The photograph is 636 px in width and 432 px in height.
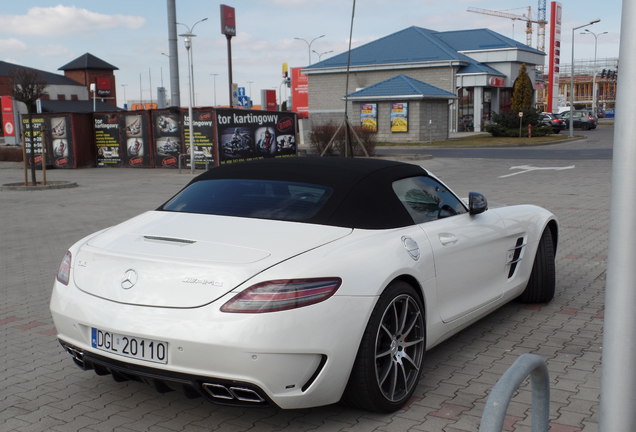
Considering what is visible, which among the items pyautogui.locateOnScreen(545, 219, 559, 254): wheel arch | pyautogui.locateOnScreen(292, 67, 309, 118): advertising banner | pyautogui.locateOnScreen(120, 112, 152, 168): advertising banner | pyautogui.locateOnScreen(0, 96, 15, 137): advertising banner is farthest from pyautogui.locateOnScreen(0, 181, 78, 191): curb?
pyautogui.locateOnScreen(292, 67, 309, 118): advertising banner

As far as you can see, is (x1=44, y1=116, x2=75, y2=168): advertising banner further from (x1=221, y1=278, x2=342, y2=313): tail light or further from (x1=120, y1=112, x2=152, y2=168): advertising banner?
(x1=221, y1=278, x2=342, y2=313): tail light

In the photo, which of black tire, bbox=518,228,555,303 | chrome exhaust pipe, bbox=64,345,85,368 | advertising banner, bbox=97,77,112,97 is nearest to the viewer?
chrome exhaust pipe, bbox=64,345,85,368

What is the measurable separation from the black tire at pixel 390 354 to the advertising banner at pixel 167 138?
23137 millimetres

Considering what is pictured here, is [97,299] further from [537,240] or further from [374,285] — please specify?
[537,240]

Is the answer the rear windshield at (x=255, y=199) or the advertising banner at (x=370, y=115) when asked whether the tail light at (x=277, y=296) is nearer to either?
the rear windshield at (x=255, y=199)

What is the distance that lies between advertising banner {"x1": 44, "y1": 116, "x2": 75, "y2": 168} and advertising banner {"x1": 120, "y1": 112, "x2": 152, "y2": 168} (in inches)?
85.3

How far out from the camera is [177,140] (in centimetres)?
2636

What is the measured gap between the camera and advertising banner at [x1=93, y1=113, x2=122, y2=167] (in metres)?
27.9

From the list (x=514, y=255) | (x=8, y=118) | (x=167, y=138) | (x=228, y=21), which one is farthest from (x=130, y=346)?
(x=228, y=21)

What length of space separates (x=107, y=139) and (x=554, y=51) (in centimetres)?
5897

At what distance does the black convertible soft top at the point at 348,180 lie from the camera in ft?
13.3

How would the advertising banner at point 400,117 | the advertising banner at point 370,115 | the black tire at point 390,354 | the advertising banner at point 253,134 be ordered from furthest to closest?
the advertising banner at point 370,115
the advertising banner at point 400,117
the advertising banner at point 253,134
the black tire at point 390,354

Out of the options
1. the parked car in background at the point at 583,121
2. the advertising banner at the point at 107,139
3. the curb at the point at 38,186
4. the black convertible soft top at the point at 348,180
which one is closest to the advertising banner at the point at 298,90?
the parked car in background at the point at 583,121

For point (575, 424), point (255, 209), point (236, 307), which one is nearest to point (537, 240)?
point (575, 424)
